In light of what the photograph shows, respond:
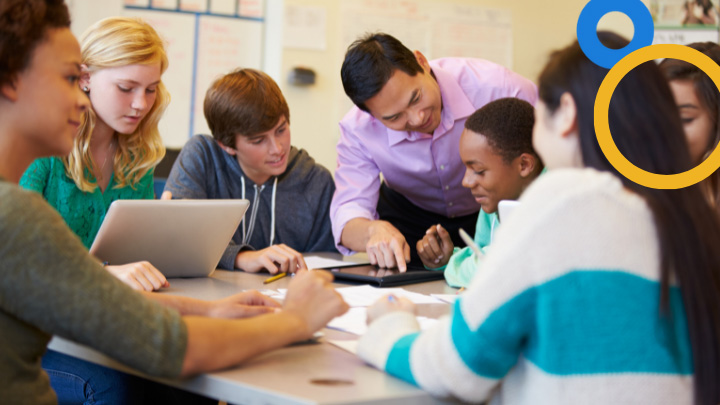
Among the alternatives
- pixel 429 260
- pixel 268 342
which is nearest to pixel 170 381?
pixel 268 342

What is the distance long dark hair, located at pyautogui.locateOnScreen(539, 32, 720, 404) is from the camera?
2.63 feet

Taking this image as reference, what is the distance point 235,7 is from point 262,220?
2.04 m

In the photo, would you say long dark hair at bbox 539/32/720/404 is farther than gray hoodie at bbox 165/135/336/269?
No

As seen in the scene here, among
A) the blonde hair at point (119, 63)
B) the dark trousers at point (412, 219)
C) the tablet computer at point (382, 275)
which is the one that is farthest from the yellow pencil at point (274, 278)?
the dark trousers at point (412, 219)

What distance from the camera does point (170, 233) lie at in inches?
62.0

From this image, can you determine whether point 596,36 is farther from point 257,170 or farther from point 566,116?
point 257,170

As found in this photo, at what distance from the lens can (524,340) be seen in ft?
2.74

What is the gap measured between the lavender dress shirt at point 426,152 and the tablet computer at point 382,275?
53cm

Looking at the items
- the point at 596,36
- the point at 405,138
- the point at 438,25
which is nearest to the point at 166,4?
the point at 438,25

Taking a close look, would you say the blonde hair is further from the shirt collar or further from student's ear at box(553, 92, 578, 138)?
student's ear at box(553, 92, 578, 138)

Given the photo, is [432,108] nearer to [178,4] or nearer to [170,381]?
[170,381]

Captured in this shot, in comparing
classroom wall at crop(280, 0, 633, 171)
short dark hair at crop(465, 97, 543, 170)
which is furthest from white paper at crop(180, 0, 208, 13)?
short dark hair at crop(465, 97, 543, 170)

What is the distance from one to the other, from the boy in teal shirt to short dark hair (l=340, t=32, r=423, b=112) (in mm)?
319

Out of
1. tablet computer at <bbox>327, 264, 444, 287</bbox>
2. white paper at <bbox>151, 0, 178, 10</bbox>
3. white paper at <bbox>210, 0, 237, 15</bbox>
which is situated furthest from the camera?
white paper at <bbox>210, 0, 237, 15</bbox>
